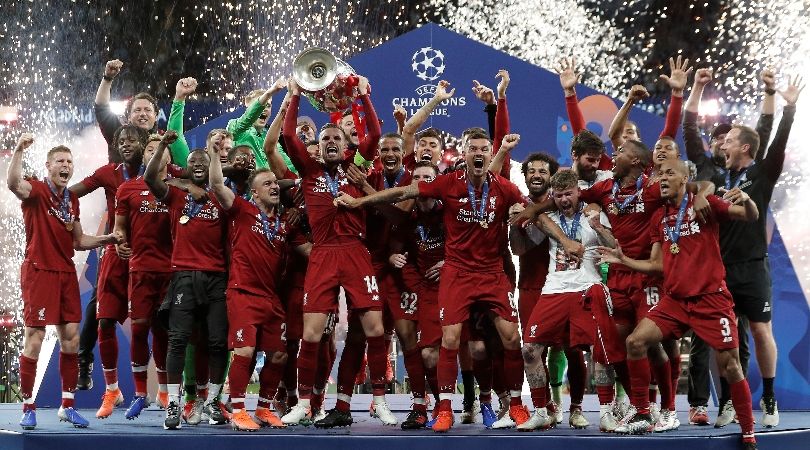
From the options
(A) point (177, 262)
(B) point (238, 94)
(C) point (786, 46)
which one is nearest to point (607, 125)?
(A) point (177, 262)

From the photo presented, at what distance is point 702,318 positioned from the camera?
16.9 feet

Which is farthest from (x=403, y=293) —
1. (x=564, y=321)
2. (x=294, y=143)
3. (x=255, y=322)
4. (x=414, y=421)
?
(x=294, y=143)

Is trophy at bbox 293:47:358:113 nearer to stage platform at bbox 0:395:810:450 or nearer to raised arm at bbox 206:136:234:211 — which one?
raised arm at bbox 206:136:234:211

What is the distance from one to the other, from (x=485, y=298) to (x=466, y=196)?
23.5 inches

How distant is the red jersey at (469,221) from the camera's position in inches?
221

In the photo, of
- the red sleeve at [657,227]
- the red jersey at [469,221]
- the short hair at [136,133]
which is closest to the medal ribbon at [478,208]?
the red jersey at [469,221]

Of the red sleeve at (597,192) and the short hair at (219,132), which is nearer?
the red sleeve at (597,192)

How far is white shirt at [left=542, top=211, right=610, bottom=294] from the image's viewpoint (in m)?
5.54

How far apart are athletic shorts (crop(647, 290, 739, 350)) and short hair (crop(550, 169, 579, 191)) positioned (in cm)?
81

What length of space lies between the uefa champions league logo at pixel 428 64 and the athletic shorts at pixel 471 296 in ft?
9.19

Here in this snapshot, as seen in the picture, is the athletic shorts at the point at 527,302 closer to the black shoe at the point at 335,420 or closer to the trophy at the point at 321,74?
the black shoe at the point at 335,420

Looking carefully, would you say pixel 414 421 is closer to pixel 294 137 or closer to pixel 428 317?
pixel 428 317

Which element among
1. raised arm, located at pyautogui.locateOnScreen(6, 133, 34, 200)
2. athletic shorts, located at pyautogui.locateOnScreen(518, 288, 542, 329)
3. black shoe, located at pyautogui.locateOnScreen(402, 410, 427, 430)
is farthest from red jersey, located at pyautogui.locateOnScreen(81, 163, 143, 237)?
athletic shorts, located at pyautogui.locateOnScreen(518, 288, 542, 329)

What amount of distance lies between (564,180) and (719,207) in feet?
2.79
